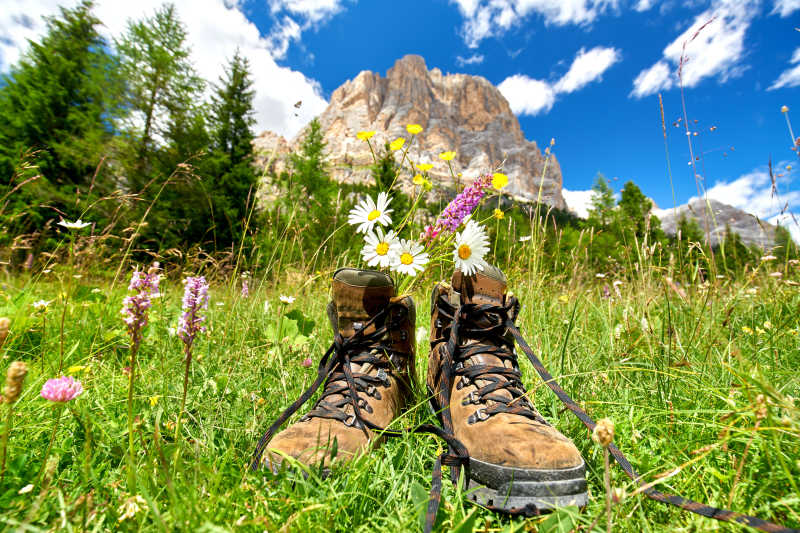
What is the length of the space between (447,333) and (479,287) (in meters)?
0.25

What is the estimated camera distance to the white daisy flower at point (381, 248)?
1235 mm

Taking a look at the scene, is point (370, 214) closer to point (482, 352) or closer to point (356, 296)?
point (356, 296)

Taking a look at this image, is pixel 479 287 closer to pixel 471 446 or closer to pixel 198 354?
pixel 471 446

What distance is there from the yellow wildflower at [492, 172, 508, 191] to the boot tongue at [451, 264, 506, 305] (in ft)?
1.07

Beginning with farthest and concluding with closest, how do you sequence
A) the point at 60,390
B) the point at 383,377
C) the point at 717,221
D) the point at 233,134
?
1. the point at 233,134
2. the point at 717,221
3. the point at 383,377
4. the point at 60,390

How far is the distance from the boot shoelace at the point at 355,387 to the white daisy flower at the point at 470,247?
0.36 metres

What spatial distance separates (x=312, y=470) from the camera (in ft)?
2.99

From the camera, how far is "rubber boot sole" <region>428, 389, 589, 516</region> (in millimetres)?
893

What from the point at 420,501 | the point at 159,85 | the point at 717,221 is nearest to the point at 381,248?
the point at 420,501

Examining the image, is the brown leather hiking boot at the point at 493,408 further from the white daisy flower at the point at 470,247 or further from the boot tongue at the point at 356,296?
the boot tongue at the point at 356,296

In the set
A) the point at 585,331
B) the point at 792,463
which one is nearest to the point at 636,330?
the point at 585,331

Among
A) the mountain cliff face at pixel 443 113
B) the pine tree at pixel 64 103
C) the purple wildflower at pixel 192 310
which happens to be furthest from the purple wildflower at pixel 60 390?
the mountain cliff face at pixel 443 113

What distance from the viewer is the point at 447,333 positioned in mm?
1478

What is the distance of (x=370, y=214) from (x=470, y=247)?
1.31 feet
